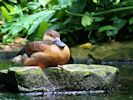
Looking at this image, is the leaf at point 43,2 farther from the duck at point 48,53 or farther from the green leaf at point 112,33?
the duck at point 48,53

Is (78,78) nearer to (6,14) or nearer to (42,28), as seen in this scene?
(42,28)

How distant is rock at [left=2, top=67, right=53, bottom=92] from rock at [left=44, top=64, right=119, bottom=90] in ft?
0.33

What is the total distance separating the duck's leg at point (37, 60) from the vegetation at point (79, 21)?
3493 mm

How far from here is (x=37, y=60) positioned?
→ 18.9ft

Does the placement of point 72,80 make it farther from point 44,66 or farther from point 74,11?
point 74,11

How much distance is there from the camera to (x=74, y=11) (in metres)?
9.73

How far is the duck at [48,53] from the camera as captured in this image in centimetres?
564

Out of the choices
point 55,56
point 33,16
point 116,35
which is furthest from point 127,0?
point 55,56

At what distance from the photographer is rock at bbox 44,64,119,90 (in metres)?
5.51

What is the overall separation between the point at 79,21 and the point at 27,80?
4588 millimetres

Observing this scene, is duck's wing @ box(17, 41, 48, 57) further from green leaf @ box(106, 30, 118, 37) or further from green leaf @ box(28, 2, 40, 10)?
green leaf @ box(28, 2, 40, 10)

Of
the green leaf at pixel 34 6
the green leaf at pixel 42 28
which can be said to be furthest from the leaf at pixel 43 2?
the green leaf at pixel 42 28

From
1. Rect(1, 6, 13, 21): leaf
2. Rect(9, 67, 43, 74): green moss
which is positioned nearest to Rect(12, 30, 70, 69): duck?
Rect(9, 67, 43, 74): green moss

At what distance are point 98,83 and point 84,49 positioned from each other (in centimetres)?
338
